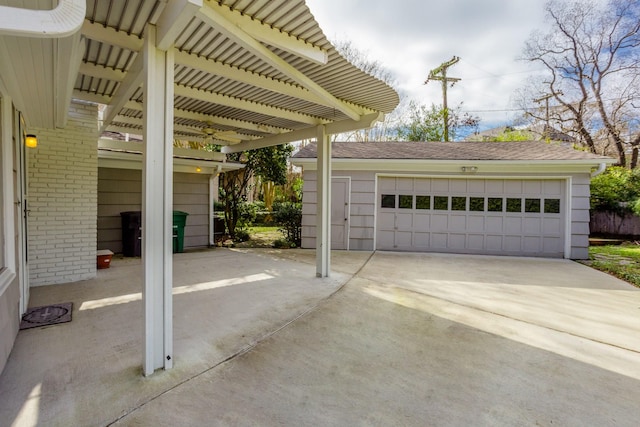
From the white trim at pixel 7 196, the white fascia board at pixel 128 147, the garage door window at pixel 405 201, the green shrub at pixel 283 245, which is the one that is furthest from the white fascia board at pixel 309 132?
the white trim at pixel 7 196

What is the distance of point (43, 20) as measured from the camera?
1437 millimetres

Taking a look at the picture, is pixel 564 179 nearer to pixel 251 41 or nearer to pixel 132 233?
pixel 251 41

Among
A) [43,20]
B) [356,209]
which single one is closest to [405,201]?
[356,209]

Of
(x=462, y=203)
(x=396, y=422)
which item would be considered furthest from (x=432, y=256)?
(x=396, y=422)

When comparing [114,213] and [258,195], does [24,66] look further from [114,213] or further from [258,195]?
[258,195]

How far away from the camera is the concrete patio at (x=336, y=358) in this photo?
211 cm

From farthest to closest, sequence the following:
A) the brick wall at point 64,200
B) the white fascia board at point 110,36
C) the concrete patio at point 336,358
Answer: the brick wall at point 64,200 → the white fascia board at point 110,36 → the concrete patio at point 336,358

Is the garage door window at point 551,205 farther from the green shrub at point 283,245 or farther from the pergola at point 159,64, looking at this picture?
the green shrub at point 283,245

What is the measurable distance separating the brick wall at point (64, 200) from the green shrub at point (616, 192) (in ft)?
49.7

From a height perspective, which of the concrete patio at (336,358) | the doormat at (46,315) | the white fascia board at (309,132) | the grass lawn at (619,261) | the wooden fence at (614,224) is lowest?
the concrete patio at (336,358)

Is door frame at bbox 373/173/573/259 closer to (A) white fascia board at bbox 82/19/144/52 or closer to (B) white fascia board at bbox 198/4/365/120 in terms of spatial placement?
(B) white fascia board at bbox 198/4/365/120

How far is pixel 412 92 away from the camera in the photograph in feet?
64.1

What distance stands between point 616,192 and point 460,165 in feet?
26.5

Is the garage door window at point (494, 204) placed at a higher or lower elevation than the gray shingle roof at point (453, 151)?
lower
